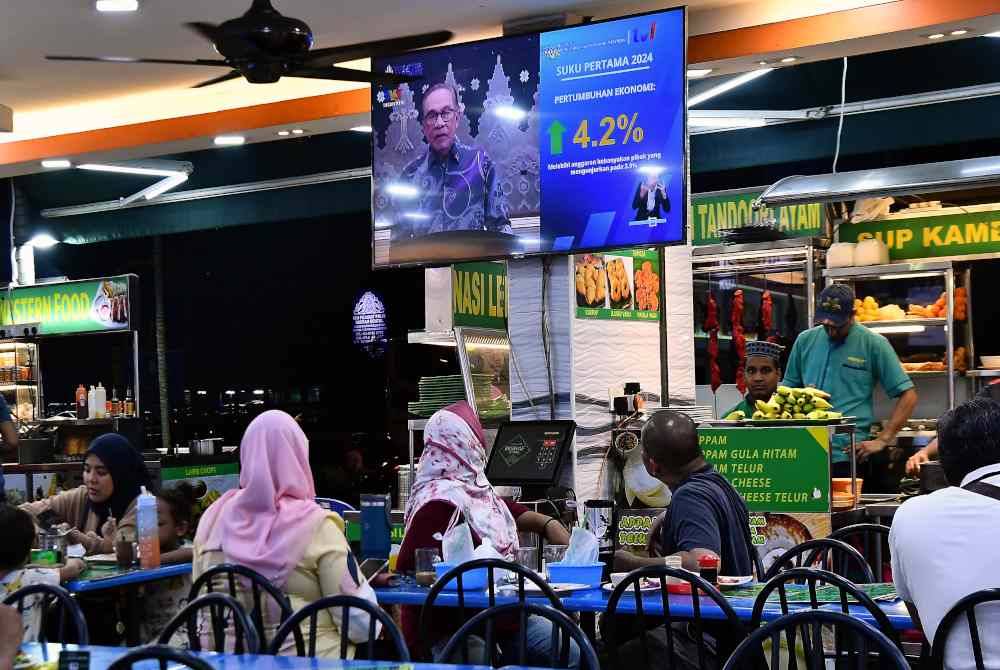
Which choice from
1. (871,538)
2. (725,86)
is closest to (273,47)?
(871,538)

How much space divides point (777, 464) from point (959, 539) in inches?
122

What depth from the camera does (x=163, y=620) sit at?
19.6ft

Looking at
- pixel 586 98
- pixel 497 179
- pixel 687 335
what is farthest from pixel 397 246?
pixel 687 335

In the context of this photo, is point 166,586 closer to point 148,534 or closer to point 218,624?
point 148,534

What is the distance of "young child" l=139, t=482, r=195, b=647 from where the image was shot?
5.92 metres

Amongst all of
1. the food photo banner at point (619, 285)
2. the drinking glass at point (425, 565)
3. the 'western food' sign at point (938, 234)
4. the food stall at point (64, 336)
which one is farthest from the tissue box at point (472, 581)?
the food stall at point (64, 336)

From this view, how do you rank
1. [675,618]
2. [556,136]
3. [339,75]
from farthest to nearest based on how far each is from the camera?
[556,136] → [339,75] → [675,618]

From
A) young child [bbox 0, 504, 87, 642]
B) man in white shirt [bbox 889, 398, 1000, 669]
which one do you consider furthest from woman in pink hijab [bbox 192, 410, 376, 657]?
man in white shirt [bbox 889, 398, 1000, 669]

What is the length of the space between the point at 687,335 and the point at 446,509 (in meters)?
3.55

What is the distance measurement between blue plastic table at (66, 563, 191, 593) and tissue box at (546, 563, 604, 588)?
1875 millimetres

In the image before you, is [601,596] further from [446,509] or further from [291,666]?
[291,666]

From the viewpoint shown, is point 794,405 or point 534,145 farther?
point 534,145

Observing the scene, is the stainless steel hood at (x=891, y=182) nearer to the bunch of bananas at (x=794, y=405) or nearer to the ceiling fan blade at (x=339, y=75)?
the bunch of bananas at (x=794, y=405)

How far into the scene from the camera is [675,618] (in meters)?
4.27
